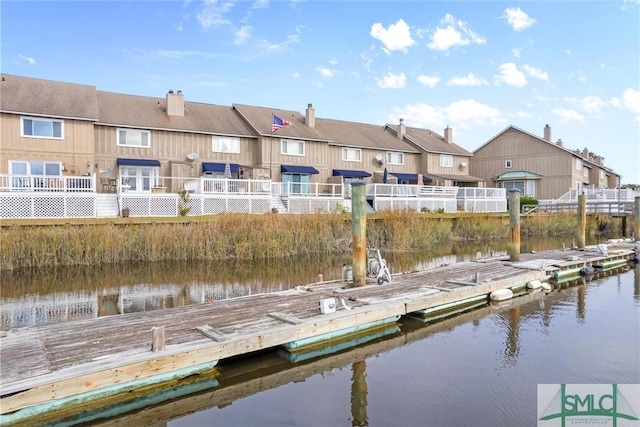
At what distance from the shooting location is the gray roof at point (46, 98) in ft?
82.7

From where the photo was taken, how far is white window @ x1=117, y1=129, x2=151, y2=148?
28.6 metres

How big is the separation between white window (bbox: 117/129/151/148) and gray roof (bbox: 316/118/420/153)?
14077mm

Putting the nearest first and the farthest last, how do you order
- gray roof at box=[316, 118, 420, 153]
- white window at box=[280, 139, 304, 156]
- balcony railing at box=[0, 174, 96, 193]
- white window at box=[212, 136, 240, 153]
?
balcony railing at box=[0, 174, 96, 193] < white window at box=[212, 136, 240, 153] < white window at box=[280, 139, 304, 156] < gray roof at box=[316, 118, 420, 153]

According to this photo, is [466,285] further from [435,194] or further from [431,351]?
[435,194]

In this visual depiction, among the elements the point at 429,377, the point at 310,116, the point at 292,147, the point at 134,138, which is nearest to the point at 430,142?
the point at 310,116

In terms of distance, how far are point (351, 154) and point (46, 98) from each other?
22.0 m

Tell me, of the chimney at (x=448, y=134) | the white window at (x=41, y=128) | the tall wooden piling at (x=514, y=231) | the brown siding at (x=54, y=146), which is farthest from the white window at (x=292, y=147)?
the chimney at (x=448, y=134)

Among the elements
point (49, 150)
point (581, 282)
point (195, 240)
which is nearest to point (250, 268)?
point (195, 240)

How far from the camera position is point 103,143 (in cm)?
2791

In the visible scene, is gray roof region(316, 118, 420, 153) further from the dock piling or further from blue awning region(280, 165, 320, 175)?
the dock piling

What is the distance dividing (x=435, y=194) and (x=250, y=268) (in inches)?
713

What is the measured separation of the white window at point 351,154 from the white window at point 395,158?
339 cm

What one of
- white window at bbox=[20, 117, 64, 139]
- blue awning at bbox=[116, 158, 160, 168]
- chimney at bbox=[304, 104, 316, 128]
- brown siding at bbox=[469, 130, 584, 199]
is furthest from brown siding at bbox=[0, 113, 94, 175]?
brown siding at bbox=[469, 130, 584, 199]

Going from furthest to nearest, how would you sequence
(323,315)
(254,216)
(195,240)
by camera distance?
(254,216)
(195,240)
(323,315)
